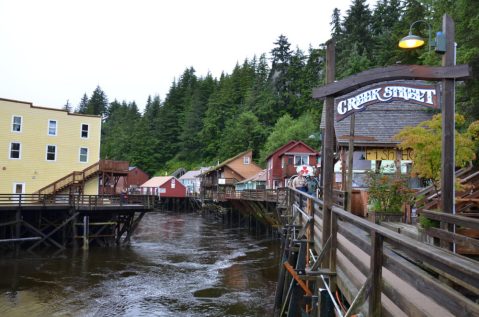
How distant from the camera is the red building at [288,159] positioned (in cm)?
4491

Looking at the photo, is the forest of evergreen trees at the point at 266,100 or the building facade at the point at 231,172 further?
the building facade at the point at 231,172

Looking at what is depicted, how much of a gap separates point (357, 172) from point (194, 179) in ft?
202

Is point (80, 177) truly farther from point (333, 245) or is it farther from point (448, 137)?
point (448, 137)

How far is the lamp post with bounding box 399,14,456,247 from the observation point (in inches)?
248

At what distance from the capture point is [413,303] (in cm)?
325

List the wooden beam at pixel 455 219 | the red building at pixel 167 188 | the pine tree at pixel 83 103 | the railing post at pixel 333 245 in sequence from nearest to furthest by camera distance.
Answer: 1. the wooden beam at pixel 455 219
2. the railing post at pixel 333 245
3. the red building at pixel 167 188
4. the pine tree at pixel 83 103

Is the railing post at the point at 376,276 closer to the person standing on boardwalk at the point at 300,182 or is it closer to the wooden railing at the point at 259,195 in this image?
the person standing on boardwalk at the point at 300,182

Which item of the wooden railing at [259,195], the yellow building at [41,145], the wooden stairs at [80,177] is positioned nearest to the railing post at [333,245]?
the wooden railing at [259,195]

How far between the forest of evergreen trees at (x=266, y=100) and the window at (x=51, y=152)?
21.3 m

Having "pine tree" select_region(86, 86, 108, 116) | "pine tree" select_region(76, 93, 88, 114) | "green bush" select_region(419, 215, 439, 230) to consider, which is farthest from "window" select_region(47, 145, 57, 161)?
A: "pine tree" select_region(76, 93, 88, 114)

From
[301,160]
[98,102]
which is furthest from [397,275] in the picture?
[98,102]

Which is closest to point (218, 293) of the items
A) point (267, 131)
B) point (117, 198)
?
point (117, 198)

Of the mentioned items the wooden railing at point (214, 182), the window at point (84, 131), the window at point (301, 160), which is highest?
the window at point (84, 131)

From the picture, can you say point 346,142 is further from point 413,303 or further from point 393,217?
point 413,303
